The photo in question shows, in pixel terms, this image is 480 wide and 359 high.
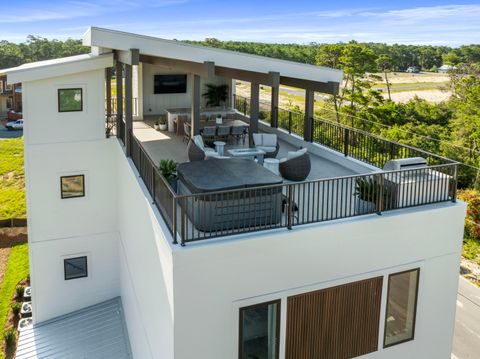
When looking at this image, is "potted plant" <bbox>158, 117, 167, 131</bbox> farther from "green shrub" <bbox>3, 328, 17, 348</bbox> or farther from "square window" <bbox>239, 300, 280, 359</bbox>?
"square window" <bbox>239, 300, 280, 359</bbox>

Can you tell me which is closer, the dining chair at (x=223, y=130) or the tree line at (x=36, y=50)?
the dining chair at (x=223, y=130)

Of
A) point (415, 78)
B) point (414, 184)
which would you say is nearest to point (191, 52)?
point (414, 184)

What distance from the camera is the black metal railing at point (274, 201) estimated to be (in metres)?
7.52

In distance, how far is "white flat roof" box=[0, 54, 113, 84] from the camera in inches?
480

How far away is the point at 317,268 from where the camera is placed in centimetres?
802

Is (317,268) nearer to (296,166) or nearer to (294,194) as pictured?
(294,194)

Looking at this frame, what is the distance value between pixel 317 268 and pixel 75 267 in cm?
893

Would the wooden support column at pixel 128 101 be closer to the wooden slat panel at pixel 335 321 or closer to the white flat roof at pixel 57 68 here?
the white flat roof at pixel 57 68

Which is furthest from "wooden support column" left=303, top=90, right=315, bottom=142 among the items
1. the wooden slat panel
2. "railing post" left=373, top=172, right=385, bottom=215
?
the wooden slat panel

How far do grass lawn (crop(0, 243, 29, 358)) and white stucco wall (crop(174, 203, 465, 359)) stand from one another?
10771 mm

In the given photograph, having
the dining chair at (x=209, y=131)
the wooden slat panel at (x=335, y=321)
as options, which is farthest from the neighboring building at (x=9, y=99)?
the wooden slat panel at (x=335, y=321)

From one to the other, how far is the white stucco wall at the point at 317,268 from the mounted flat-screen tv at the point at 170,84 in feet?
40.1

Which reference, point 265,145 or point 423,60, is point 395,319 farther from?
point 423,60

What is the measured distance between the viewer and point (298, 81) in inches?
490
